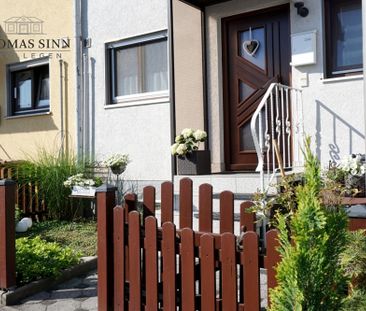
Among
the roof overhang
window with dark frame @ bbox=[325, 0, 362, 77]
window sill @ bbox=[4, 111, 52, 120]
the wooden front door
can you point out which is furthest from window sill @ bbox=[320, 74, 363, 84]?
window sill @ bbox=[4, 111, 52, 120]

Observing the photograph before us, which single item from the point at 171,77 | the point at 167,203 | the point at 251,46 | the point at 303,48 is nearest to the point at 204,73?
the point at 171,77

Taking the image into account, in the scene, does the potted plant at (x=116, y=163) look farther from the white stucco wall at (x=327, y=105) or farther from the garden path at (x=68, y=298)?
the white stucco wall at (x=327, y=105)

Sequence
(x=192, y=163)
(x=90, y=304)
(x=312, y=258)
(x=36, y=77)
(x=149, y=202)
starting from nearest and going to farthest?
1. (x=312, y=258)
2. (x=149, y=202)
3. (x=90, y=304)
4. (x=192, y=163)
5. (x=36, y=77)

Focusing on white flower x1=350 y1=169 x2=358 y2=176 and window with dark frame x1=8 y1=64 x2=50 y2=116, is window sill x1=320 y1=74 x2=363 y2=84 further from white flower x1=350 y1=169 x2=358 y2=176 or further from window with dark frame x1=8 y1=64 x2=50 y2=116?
window with dark frame x1=8 y1=64 x2=50 y2=116

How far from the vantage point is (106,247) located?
3166 mm

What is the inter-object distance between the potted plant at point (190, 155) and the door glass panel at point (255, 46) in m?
1.48

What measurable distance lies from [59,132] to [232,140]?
4048mm

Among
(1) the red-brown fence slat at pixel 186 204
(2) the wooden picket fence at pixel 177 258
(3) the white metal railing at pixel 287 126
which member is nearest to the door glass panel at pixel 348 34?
(3) the white metal railing at pixel 287 126

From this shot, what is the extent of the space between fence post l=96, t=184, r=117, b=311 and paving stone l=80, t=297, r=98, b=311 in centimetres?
51

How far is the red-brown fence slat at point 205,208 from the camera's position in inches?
128

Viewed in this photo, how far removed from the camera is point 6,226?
397 cm

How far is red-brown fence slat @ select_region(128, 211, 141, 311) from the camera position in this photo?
301 centimetres

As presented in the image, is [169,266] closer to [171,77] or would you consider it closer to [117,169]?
[117,169]

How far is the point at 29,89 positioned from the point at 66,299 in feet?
23.7
